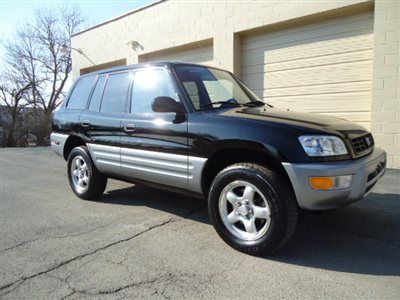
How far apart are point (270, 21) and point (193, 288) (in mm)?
7236

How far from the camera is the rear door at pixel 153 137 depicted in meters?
3.91

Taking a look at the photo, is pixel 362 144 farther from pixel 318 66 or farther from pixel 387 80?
pixel 318 66

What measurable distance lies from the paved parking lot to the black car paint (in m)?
0.91

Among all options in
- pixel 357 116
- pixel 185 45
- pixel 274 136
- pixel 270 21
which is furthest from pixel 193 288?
pixel 185 45

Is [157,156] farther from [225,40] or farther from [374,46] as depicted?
[225,40]

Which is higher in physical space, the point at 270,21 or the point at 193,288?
the point at 270,21

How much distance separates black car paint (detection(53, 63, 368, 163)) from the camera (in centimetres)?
314

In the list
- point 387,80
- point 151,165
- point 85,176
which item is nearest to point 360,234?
point 151,165

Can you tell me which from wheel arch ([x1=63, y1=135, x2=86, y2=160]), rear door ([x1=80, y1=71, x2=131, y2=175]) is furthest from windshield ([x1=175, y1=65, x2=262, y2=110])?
wheel arch ([x1=63, y1=135, x2=86, y2=160])

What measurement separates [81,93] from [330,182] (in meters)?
4.07

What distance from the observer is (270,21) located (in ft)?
28.1

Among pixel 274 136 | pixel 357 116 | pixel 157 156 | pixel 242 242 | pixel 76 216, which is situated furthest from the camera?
pixel 357 116

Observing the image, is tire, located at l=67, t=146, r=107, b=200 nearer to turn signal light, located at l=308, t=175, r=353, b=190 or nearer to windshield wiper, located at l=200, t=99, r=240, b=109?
windshield wiper, located at l=200, t=99, r=240, b=109

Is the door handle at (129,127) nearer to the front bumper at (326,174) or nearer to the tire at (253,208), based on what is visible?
the tire at (253,208)
